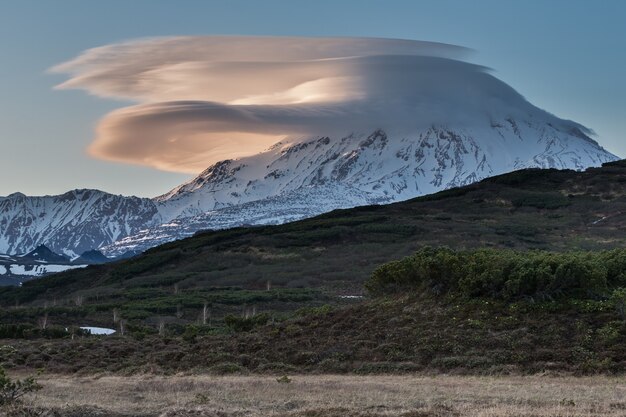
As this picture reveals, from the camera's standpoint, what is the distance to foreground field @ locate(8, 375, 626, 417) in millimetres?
19031

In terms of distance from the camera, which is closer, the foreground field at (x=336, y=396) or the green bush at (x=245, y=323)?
the foreground field at (x=336, y=396)

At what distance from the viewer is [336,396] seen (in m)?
22.8

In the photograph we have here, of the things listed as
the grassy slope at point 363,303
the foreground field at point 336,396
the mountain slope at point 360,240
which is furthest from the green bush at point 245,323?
the mountain slope at point 360,240

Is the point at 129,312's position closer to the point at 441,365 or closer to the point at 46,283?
the point at 441,365

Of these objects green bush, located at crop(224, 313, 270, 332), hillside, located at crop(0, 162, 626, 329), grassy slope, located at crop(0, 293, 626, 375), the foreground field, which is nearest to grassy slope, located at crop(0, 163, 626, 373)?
grassy slope, located at crop(0, 293, 626, 375)

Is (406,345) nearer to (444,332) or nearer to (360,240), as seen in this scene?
(444,332)

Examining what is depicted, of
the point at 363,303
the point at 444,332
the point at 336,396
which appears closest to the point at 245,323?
the point at 363,303

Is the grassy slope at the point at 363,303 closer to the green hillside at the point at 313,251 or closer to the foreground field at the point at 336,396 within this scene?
the green hillside at the point at 313,251

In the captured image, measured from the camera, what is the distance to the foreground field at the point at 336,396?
19031 millimetres

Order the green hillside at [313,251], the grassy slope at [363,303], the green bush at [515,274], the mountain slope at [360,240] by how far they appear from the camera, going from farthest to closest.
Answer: the mountain slope at [360,240], the green hillside at [313,251], the green bush at [515,274], the grassy slope at [363,303]

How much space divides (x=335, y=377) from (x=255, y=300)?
2077 inches

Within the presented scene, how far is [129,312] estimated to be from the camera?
75.0 meters

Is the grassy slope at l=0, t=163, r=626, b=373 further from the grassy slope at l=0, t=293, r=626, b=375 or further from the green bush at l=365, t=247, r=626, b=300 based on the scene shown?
the green bush at l=365, t=247, r=626, b=300

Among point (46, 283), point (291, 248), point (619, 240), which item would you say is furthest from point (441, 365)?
point (46, 283)
